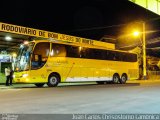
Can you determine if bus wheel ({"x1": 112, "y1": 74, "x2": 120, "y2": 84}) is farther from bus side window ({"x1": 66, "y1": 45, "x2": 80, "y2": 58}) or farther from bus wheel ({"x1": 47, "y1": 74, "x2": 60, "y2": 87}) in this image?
bus wheel ({"x1": 47, "y1": 74, "x2": 60, "y2": 87})

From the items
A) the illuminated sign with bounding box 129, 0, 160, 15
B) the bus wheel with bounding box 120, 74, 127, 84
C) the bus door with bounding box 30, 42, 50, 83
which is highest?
the illuminated sign with bounding box 129, 0, 160, 15

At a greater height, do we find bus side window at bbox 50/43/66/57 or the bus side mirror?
bus side window at bbox 50/43/66/57

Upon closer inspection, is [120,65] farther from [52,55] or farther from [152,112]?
[152,112]

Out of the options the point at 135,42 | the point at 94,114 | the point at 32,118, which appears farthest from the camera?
the point at 135,42

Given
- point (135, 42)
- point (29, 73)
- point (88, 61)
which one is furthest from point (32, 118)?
point (135, 42)

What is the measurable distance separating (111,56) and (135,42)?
25684 millimetres

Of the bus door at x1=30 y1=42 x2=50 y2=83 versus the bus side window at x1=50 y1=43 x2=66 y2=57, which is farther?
the bus side window at x1=50 y1=43 x2=66 y2=57

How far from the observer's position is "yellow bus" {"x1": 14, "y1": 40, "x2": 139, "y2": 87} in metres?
20.8

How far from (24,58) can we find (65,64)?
3270mm

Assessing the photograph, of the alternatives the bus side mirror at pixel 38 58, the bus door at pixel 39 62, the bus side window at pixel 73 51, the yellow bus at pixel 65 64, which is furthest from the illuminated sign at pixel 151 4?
the bus side mirror at pixel 38 58

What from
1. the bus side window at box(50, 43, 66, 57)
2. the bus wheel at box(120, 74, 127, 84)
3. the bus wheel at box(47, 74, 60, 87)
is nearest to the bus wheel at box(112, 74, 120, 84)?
the bus wheel at box(120, 74, 127, 84)

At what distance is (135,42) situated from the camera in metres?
53.3

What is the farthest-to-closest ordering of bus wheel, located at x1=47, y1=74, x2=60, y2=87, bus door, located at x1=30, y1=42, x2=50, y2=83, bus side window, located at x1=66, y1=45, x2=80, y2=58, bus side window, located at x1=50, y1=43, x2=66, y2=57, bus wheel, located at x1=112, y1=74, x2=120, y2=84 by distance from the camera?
bus wheel, located at x1=112, y1=74, x2=120, y2=84 < bus side window, located at x1=66, y1=45, x2=80, y2=58 < bus side window, located at x1=50, y1=43, x2=66, y2=57 < bus wheel, located at x1=47, y1=74, x2=60, y2=87 < bus door, located at x1=30, y1=42, x2=50, y2=83

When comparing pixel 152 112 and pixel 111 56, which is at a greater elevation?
A: pixel 111 56
